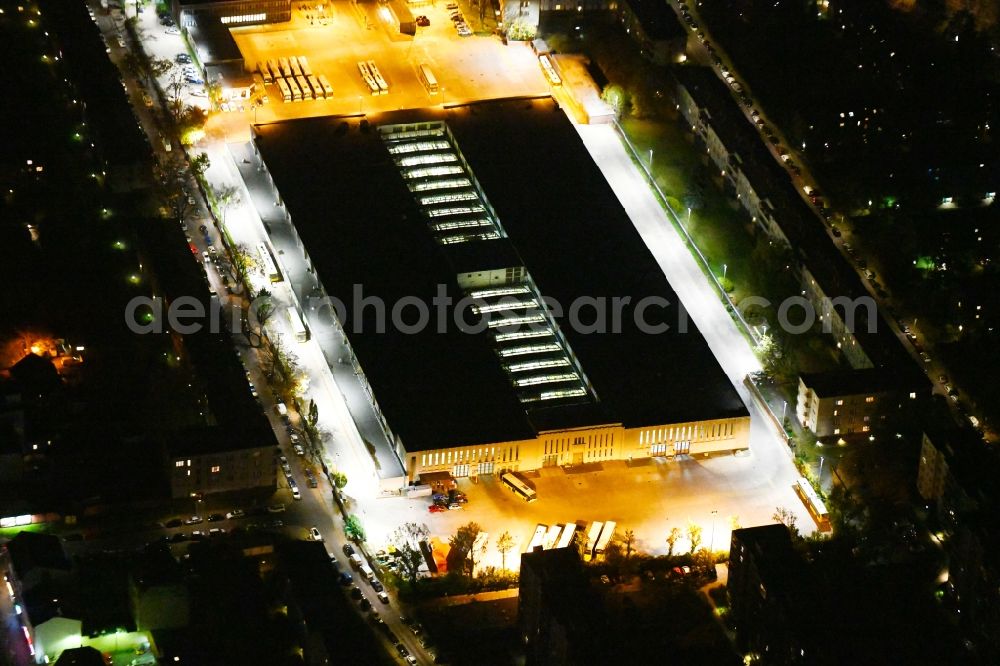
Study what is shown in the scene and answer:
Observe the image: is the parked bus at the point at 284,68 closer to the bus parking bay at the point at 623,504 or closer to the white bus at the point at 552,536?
the bus parking bay at the point at 623,504

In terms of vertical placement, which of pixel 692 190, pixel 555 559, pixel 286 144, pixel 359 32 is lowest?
pixel 555 559

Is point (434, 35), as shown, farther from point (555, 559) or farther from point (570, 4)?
point (555, 559)

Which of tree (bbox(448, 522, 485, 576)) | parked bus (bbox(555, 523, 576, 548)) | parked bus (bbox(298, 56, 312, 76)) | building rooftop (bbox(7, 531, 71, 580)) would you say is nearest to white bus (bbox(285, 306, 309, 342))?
tree (bbox(448, 522, 485, 576))

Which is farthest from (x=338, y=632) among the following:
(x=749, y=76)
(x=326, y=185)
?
(x=749, y=76)

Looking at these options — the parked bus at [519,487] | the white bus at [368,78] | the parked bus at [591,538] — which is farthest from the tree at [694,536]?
the white bus at [368,78]

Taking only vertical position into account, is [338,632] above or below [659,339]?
below

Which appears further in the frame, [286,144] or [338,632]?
[286,144]

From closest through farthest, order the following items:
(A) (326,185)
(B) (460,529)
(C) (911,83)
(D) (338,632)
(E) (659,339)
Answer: (D) (338,632) → (B) (460,529) → (E) (659,339) → (A) (326,185) → (C) (911,83)

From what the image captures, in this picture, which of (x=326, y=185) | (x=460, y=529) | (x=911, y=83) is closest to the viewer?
(x=460, y=529)
